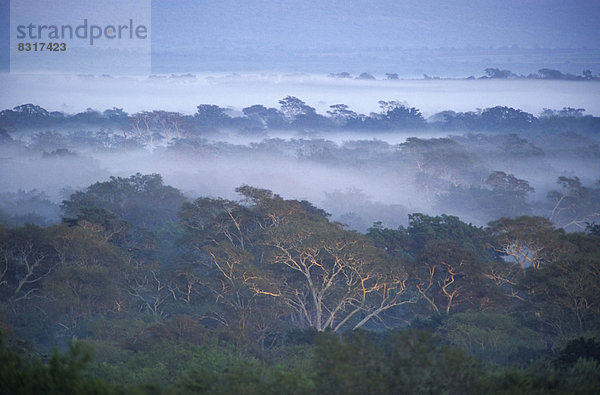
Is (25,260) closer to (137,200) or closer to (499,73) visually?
(137,200)

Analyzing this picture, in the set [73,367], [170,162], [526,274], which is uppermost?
[73,367]

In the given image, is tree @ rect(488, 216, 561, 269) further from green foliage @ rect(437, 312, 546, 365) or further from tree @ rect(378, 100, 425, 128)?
tree @ rect(378, 100, 425, 128)

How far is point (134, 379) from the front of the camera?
14.8 m

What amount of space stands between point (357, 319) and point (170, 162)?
50075mm

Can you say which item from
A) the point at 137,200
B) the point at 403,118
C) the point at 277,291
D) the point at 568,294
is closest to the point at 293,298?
the point at 277,291

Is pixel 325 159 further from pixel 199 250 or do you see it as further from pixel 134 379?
pixel 134 379

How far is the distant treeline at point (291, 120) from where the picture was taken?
3140 inches

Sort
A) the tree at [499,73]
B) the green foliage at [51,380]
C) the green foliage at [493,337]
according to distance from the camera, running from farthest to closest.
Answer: the tree at [499,73] < the green foliage at [493,337] < the green foliage at [51,380]

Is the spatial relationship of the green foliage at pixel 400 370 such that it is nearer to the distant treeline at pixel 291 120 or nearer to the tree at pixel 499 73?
the distant treeline at pixel 291 120

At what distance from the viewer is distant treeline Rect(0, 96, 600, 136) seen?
79.8 meters

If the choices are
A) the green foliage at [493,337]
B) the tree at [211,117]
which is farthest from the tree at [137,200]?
the tree at [211,117]

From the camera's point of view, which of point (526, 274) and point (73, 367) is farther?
point (526, 274)

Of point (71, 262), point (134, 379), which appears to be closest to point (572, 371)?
point (134, 379)

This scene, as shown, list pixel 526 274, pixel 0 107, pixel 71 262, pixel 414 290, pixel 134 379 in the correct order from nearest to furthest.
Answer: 1. pixel 134 379
2. pixel 526 274
3. pixel 71 262
4. pixel 414 290
5. pixel 0 107
